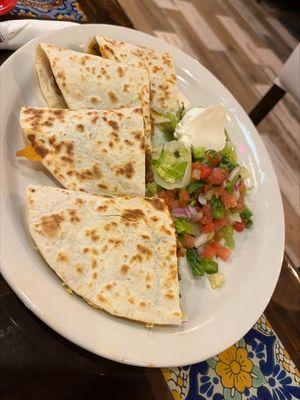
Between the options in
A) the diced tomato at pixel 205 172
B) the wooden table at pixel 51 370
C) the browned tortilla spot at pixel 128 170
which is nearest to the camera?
the wooden table at pixel 51 370

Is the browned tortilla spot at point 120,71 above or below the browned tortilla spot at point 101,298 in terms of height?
above


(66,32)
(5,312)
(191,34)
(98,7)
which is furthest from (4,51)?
(191,34)

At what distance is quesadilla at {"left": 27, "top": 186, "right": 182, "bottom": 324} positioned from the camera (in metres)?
1.31

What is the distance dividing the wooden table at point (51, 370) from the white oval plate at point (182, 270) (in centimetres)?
8

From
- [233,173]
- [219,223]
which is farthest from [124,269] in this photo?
[233,173]

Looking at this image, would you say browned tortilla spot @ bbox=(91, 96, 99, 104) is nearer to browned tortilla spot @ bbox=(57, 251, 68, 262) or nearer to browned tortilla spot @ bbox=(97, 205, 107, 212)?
browned tortilla spot @ bbox=(97, 205, 107, 212)

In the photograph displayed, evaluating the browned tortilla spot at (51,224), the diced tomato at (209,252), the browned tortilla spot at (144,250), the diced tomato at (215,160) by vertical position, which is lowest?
the diced tomato at (209,252)

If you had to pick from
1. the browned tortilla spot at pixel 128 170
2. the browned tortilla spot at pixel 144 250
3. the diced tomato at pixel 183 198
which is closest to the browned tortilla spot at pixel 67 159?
the browned tortilla spot at pixel 128 170

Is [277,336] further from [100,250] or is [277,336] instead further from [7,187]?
[7,187]

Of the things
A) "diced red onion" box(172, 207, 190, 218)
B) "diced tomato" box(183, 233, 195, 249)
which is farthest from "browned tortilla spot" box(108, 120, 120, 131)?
"diced tomato" box(183, 233, 195, 249)

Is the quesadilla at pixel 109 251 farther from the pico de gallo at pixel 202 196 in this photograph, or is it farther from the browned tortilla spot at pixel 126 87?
the browned tortilla spot at pixel 126 87

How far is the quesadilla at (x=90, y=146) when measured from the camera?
157 centimetres

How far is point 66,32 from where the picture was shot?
6.35 ft

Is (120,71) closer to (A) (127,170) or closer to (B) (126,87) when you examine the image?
(B) (126,87)
